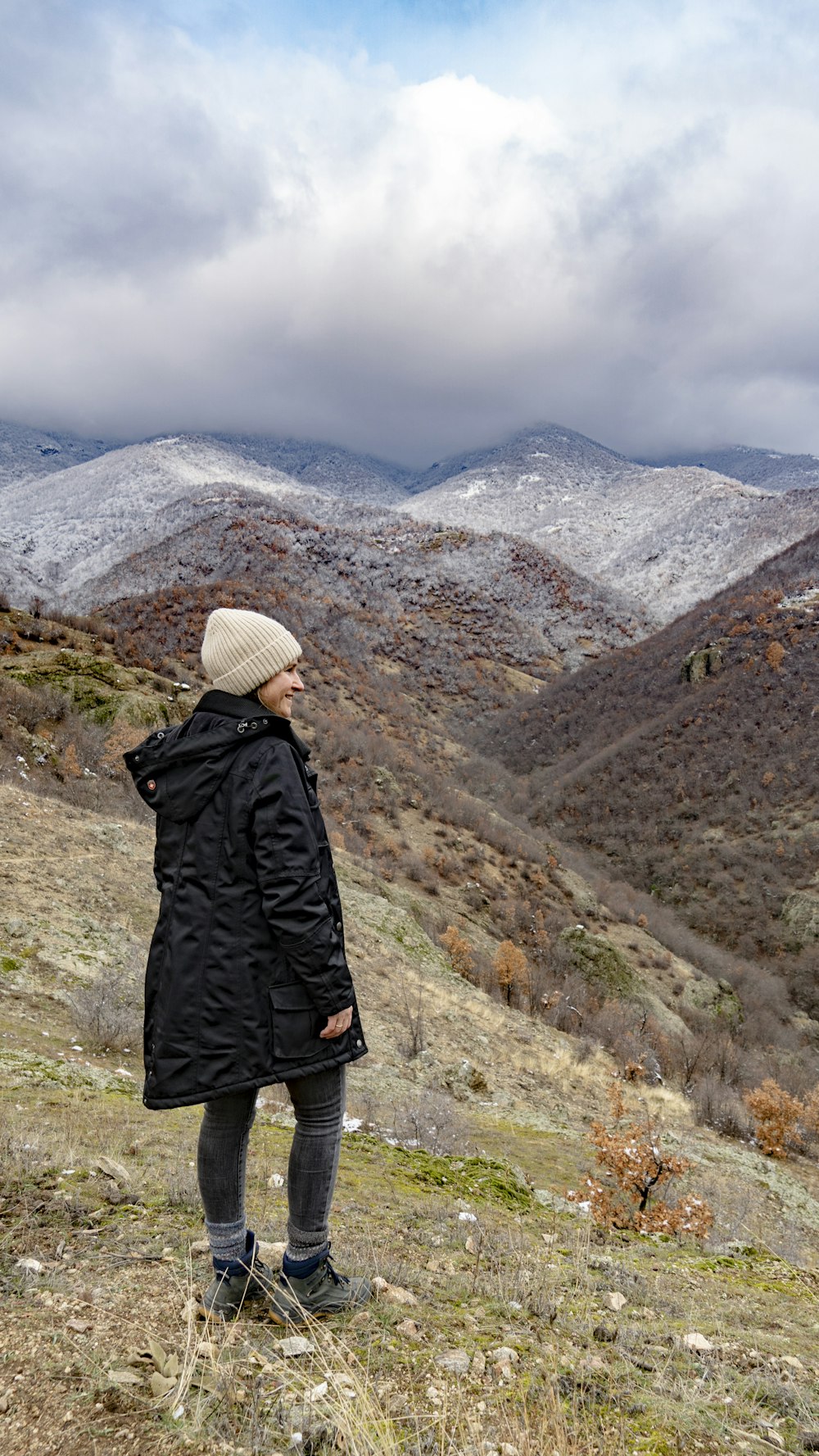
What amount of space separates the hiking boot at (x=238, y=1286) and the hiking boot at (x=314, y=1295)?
4 centimetres

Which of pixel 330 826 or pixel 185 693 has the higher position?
pixel 185 693

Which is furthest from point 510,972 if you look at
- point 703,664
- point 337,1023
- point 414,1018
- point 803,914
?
point 703,664

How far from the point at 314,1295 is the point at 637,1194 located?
11.6ft

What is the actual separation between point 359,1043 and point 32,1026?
4118mm

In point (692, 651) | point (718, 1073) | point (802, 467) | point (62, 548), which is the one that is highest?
point (802, 467)

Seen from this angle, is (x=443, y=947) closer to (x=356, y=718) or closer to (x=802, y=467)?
(x=356, y=718)

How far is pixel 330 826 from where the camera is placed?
662 inches

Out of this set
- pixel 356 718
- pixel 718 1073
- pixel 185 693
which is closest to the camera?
pixel 718 1073

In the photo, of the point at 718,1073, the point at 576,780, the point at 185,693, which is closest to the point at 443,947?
the point at 718,1073

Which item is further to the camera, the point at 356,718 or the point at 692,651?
the point at 692,651

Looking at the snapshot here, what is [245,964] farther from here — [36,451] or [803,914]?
[36,451]

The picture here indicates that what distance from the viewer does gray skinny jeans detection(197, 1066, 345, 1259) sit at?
210 cm

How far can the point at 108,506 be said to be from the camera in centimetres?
7850

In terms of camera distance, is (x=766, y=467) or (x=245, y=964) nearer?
(x=245, y=964)
